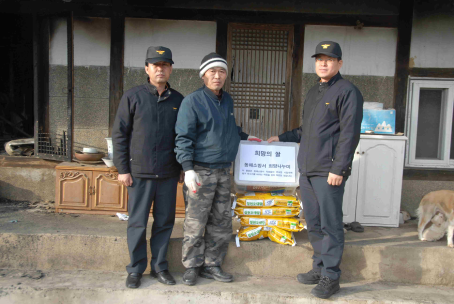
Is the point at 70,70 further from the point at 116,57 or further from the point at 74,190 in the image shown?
the point at 74,190

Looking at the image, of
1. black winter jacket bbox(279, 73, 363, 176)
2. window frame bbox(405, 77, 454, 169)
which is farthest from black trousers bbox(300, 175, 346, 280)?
window frame bbox(405, 77, 454, 169)

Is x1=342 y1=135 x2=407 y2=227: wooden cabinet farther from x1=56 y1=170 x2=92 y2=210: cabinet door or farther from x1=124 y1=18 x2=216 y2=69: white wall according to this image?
x1=56 y1=170 x2=92 y2=210: cabinet door

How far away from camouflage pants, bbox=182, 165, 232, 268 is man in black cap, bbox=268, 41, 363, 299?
83 cm

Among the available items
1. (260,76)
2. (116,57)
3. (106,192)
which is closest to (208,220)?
(106,192)

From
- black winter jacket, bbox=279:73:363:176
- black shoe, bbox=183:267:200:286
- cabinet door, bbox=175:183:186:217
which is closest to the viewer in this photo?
black winter jacket, bbox=279:73:363:176

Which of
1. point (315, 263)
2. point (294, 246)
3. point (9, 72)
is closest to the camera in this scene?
point (315, 263)

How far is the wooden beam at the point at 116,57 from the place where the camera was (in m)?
5.27

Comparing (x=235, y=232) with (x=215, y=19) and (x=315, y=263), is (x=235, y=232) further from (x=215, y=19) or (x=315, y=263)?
(x=215, y=19)

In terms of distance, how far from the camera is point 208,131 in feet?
10.9

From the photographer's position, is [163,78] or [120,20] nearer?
[163,78]

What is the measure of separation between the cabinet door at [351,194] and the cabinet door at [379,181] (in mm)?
51

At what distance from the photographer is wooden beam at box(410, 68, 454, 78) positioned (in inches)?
206

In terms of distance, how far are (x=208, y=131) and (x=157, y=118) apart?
1.63 feet

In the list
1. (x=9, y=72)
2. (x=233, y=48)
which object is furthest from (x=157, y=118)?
(x=9, y=72)
